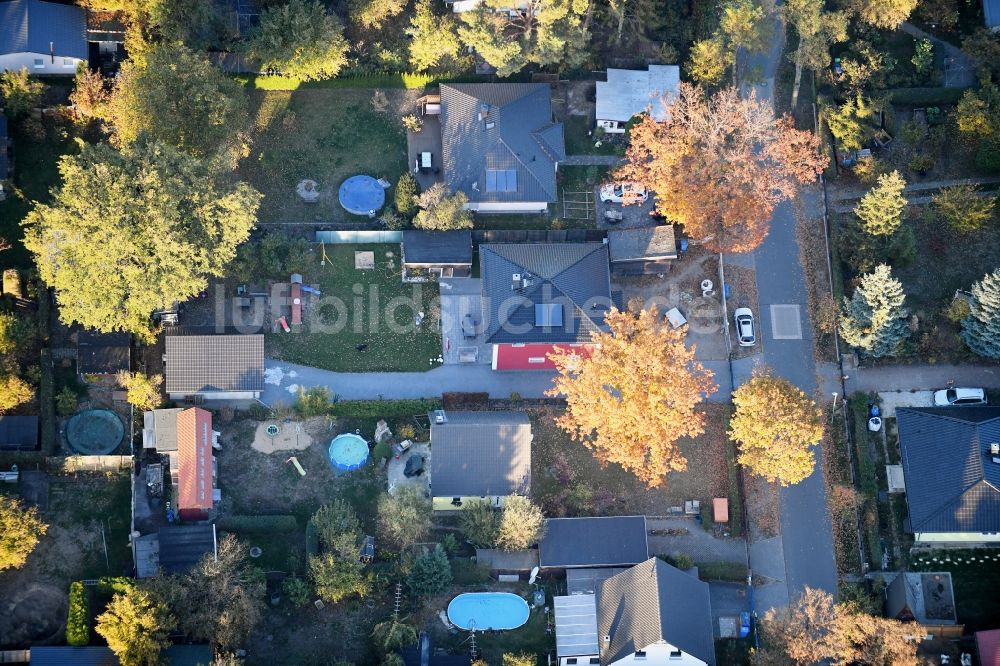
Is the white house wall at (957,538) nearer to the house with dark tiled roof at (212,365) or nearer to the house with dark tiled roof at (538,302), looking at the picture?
the house with dark tiled roof at (538,302)

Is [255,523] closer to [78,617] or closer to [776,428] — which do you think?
[78,617]

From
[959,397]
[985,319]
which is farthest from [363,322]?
[985,319]

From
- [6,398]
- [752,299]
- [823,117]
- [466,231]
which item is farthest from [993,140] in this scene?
[6,398]

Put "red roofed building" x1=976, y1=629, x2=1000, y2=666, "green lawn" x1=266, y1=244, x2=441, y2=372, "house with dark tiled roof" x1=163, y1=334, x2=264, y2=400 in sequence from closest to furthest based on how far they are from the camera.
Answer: "red roofed building" x1=976, y1=629, x2=1000, y2=666, "house with dark tiled roof" x1=163, y1=334, x2=264, y2=400, "green lawn" x1=266, y1=244, x2=441, y2=372

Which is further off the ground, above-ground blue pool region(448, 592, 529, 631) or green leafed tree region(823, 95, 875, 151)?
green leafed tree region(823, 95, 875, 151)

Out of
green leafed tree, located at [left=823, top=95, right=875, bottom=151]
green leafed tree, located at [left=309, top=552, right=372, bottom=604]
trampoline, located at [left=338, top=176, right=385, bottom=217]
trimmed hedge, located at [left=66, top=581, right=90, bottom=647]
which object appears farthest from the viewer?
green leafed tree, located at [left=823, top=95, right=875, bottom=151]

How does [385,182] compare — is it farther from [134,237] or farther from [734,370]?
[734,370]

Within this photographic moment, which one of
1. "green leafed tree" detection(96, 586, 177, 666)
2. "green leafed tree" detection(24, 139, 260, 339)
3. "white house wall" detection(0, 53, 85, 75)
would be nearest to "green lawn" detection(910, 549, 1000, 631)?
"green leafed tree" detection(96, 586, 177, 666)

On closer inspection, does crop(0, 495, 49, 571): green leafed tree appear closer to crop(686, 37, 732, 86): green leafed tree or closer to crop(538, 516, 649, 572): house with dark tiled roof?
crop(538, 516, 649, 572): house with dark tiled roof
